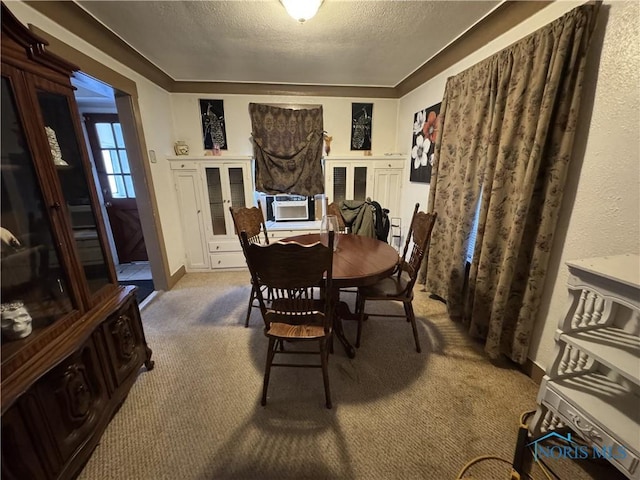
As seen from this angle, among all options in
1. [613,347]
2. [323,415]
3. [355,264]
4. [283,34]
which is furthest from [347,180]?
[613,347]

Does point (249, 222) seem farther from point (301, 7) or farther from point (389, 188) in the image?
point (389, 188)

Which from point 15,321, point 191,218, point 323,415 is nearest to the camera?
point 15,321

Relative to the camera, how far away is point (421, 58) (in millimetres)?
2545

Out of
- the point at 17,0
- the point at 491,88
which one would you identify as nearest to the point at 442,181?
the point at 491,88

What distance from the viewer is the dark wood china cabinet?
3.25ft

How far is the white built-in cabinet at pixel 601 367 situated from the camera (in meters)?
0.95

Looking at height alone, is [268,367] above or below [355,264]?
below

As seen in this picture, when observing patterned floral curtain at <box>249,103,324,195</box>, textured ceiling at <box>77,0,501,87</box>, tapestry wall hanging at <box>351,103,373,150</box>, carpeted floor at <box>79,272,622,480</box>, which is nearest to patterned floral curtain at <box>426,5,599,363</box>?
carpeted floor at <box>79,272,622,480</box>

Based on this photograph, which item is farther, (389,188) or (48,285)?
(389,188)

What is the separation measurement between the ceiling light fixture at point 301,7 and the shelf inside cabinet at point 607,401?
94.3 inches

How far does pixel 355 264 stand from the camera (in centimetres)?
171

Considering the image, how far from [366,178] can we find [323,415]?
2839 mm

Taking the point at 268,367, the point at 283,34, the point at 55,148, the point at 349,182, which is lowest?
the point at 268,367

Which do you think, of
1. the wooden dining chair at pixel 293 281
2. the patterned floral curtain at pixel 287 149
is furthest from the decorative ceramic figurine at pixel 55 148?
the patterned floral curtain at pixel 287 149
